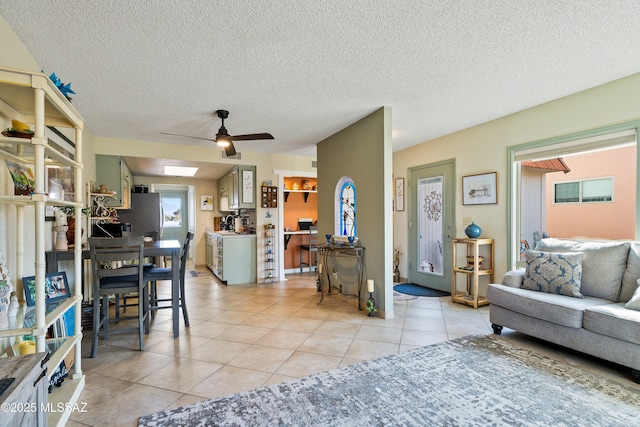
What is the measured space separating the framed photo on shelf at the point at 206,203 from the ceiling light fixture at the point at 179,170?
0.92 meters

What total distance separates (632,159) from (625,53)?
46.3 inches

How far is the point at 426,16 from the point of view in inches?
76.5

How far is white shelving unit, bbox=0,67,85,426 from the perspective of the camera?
4.99 ft

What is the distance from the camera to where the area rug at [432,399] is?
175 centimetres

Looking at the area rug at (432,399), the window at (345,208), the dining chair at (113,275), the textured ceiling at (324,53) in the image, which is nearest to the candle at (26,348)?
the area rug at (432,399)

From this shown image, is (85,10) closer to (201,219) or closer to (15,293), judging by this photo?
(15,293)

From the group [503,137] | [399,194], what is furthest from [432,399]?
[399,194]

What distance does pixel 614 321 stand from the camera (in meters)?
2.21

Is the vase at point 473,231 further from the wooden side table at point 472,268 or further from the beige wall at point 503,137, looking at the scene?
the beige wall at point 503,137

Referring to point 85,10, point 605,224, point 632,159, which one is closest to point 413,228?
point 605,224

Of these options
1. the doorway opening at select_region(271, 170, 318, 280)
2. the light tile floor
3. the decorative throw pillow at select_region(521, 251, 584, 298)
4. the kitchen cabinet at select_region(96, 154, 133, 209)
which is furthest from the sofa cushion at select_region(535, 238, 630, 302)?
the kitchen cabinet at select_region(96, 154, 133, 209)

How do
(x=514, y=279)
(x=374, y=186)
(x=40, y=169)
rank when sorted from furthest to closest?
(x=374, y=186)
(x=514, y=279)
(x=40, y=169)

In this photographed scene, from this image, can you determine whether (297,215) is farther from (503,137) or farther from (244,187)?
(503,137)

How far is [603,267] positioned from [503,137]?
188cm
